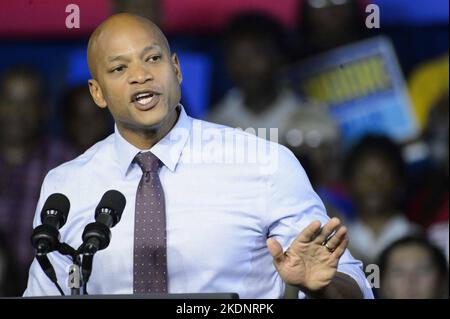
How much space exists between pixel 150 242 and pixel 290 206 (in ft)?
1.37

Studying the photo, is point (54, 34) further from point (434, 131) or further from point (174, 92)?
point (434, 131)

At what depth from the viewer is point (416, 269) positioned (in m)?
4.26

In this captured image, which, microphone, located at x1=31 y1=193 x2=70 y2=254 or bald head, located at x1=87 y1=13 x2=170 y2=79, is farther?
bald head, located at x1=87 y1=13 x2=170 y2=79

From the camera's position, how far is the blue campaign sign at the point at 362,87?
4306 mm

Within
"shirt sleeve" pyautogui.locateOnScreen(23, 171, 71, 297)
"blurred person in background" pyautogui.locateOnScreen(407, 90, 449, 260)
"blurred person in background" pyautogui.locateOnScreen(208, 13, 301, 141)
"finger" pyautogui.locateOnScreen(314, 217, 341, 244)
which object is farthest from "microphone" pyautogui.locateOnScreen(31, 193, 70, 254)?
"blurred person in background" pyautogui.locateOnScreen(407, 90, 449, 260)

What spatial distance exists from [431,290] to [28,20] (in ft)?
6.26

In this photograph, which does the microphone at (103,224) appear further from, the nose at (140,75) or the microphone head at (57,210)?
the nose at (140,75)

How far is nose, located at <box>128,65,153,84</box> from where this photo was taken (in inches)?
118

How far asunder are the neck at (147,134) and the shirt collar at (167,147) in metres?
0.01

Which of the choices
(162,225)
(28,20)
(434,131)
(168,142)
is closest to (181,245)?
(162,225)

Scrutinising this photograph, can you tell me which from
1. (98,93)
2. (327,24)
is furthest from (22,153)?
(327,24)

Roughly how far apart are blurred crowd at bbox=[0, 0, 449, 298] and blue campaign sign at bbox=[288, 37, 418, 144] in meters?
0.03

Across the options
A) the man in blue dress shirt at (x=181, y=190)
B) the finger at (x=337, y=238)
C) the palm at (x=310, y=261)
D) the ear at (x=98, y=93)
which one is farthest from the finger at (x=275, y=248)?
the ear at (x=98, y=93)

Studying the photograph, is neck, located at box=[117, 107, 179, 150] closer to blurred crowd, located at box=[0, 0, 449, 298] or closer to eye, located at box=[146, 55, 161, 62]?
eye, located at box=[146, 55, 161, 62]
